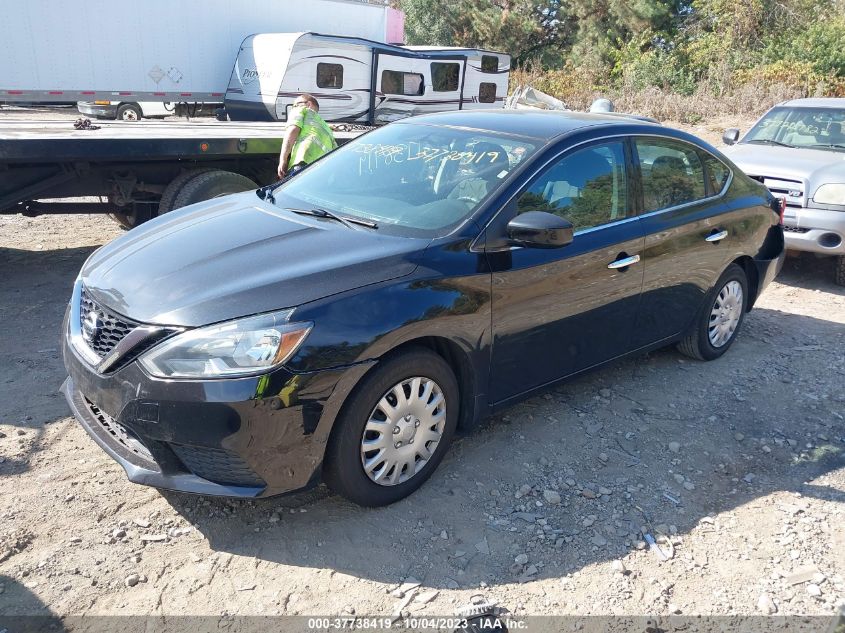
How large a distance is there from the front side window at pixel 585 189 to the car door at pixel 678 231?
7.9 inches

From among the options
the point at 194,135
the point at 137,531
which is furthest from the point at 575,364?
the point at 194,135

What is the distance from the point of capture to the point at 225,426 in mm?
2742

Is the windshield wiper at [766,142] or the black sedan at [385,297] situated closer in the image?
the black sedan at [385,297]

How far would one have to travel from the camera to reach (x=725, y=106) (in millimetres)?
20516

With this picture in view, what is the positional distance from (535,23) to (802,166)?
1098 inches

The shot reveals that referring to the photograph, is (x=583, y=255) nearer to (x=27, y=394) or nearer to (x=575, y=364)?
(x=575, y=364)

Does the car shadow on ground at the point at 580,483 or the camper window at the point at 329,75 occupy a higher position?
the camper window at the point at 329,75

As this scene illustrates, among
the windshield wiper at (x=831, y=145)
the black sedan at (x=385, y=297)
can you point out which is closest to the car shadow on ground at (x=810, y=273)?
the windshield wiper at (x=831, y=145)

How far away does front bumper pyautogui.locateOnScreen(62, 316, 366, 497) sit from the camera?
8.97 ft

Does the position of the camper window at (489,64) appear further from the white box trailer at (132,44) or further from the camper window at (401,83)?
the white box trailer at (132,44)

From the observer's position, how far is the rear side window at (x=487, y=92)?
19.2 m

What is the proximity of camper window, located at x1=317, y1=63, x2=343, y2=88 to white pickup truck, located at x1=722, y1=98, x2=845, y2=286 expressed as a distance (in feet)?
31.8

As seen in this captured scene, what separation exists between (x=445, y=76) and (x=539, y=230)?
15.8m

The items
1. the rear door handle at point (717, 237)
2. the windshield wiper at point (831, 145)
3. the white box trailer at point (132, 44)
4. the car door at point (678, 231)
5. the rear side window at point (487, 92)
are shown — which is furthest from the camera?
the rear side window at point (487, 92)
